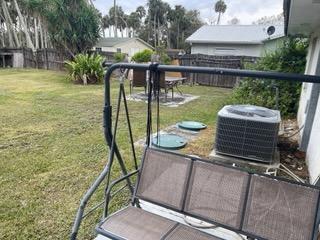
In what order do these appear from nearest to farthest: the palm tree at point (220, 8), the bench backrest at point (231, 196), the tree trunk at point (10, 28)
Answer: the bench backrest at point (231, 196), the tree trunk at point (10, 28), the palm tree at point (220, 8)

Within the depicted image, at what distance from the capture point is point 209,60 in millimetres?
11586

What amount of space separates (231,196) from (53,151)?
297cm

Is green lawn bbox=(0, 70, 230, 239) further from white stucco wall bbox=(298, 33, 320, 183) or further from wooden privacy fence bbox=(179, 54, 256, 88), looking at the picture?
wooden privacy fence bbox=(179, 54, 256, 88)

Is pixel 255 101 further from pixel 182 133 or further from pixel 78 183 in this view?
pixel 78 183

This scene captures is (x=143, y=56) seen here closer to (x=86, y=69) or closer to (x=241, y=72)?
(x=86, y=69)

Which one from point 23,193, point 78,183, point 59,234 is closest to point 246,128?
point 78,183

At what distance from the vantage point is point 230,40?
1773cm

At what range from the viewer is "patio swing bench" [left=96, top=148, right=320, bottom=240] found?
5.28 ft

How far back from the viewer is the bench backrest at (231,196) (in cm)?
160

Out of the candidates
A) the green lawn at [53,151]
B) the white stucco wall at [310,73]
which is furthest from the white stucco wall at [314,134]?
the green lawn at [53,151]

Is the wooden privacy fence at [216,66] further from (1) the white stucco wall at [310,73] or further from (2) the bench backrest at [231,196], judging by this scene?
(2) the bench backrest at [231,196]

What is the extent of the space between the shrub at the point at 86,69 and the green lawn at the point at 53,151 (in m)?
2.84

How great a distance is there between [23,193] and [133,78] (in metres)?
5.42

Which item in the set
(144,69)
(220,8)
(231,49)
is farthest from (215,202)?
(220,8)
